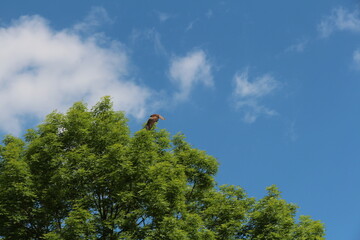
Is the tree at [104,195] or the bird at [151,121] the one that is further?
the bird at [151,121]

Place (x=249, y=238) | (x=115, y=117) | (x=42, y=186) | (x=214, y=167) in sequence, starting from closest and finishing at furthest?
1. (x=42, y=186)
2. (x=249, y=238)
3. (x=115, y=117)
4. (x=214, y=167)

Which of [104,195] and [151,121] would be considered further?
[151,121]

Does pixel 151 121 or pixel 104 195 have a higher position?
pixel 151 121

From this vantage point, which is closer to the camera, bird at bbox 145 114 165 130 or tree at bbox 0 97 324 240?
tree at bbox 0 97 324 240

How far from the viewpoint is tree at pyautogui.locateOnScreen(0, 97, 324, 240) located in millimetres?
Answer: 22344

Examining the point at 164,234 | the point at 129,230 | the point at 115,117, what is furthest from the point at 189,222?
the point at 115,117

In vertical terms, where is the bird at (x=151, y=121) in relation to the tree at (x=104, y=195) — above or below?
above

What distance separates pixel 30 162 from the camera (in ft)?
80.1

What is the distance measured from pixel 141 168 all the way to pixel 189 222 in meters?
4.39

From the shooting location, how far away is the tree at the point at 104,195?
2234cm

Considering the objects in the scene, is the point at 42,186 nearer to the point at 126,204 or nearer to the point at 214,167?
the point at 126,204

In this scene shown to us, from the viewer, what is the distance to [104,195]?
2417 cm

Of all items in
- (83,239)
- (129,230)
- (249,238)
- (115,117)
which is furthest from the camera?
(115,117)

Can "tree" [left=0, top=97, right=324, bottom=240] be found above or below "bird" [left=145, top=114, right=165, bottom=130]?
below
